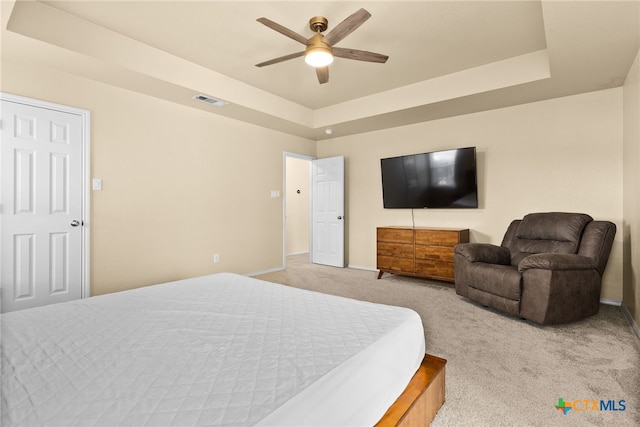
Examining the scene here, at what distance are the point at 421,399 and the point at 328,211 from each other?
460 cm

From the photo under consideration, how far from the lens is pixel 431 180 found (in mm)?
4539

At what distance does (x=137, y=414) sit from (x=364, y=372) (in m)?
0.71

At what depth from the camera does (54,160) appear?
119 inches

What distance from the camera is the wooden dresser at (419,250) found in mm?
4102

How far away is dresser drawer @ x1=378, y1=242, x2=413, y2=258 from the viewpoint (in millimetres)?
4461

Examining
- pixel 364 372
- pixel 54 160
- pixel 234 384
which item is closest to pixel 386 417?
pixel 364 372

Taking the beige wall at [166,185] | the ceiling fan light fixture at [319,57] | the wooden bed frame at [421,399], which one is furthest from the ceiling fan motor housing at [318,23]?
the wooden bed frame at [421,399]

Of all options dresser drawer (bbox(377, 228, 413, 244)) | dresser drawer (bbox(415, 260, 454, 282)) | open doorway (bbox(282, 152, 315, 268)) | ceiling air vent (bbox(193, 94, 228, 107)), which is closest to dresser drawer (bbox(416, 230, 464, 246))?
dresser drawer (bbox(377, 228, 413, 244))

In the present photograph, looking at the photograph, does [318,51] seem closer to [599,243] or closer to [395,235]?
[395,235]

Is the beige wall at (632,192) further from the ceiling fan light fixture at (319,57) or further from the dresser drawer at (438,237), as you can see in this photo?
the ceiling fan light fixture at (319,57)

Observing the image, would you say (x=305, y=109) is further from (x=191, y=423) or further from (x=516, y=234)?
(x=191, y=423)

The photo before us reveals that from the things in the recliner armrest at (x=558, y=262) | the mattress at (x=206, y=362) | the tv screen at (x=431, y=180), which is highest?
the tv screen at (x=431, y=180)

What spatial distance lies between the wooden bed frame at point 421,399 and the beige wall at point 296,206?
5.99 metres

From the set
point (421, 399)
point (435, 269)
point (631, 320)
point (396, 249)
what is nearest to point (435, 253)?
point (435, 269)
